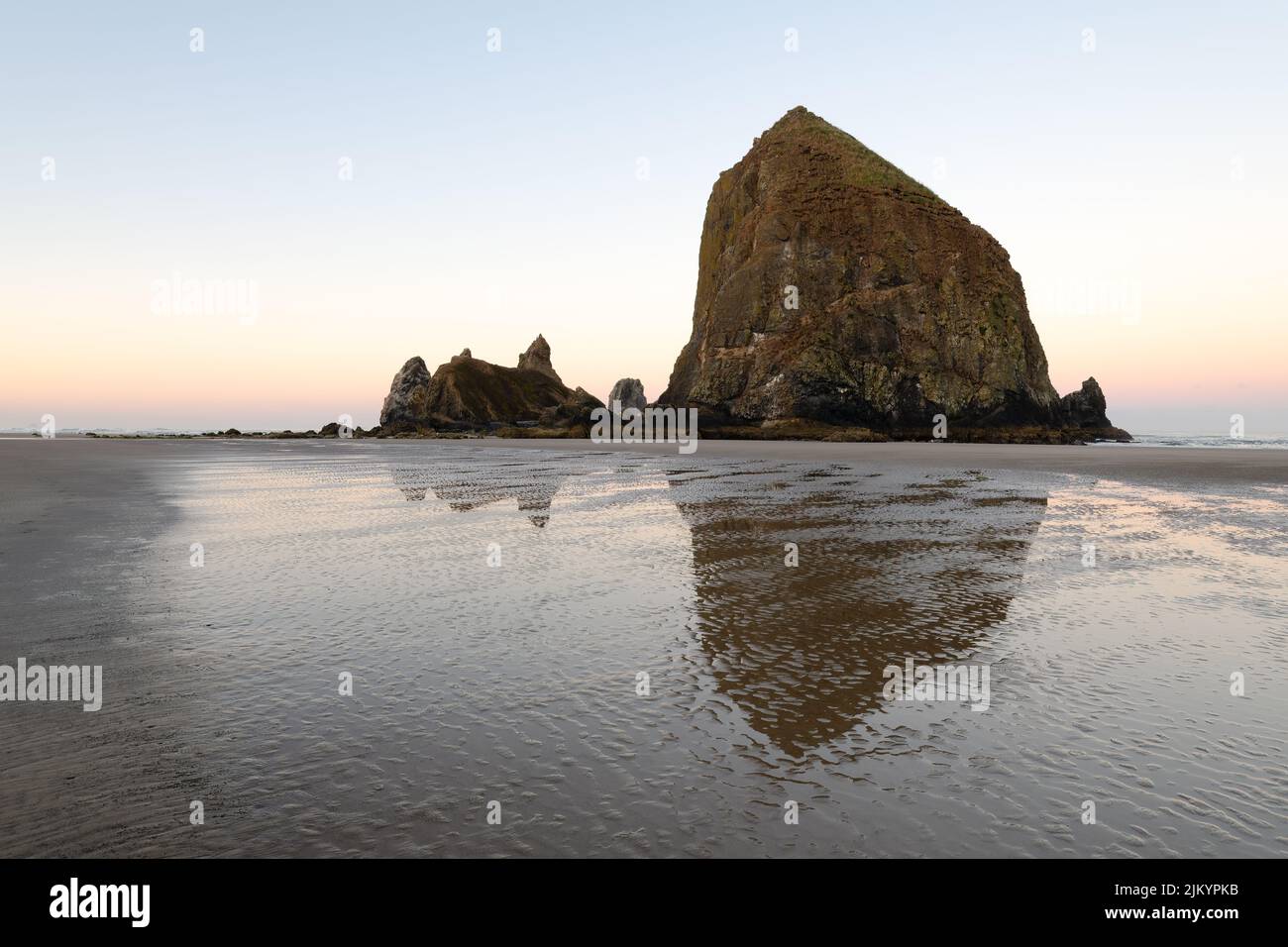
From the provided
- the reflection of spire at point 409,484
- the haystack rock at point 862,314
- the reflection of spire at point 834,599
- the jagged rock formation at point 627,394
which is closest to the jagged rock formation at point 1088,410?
the haystack rock at point 862,314

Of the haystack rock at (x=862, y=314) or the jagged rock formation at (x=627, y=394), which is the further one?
the jagged rock formation at (x=627, y=394)

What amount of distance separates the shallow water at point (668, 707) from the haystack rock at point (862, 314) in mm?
119657

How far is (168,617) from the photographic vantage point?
10.8m

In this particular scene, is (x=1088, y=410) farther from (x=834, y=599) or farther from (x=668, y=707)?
(x=668, y=707)

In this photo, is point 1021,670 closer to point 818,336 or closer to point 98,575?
point 98,575

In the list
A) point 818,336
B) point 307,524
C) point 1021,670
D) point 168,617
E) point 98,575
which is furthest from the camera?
point 818,336

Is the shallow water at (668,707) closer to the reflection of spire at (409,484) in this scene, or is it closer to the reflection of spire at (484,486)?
the reflection of spire at (484,486)

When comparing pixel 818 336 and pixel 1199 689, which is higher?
pixel 818 336

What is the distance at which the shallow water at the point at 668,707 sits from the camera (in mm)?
4965

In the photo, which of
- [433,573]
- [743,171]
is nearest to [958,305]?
[743,171]

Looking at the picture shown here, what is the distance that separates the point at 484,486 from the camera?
116 feet

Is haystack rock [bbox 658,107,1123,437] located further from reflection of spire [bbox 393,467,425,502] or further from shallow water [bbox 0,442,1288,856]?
shallow water [bbox 0,442,1288,856]

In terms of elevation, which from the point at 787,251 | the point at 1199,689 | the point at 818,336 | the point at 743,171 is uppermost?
the point at 743,171
